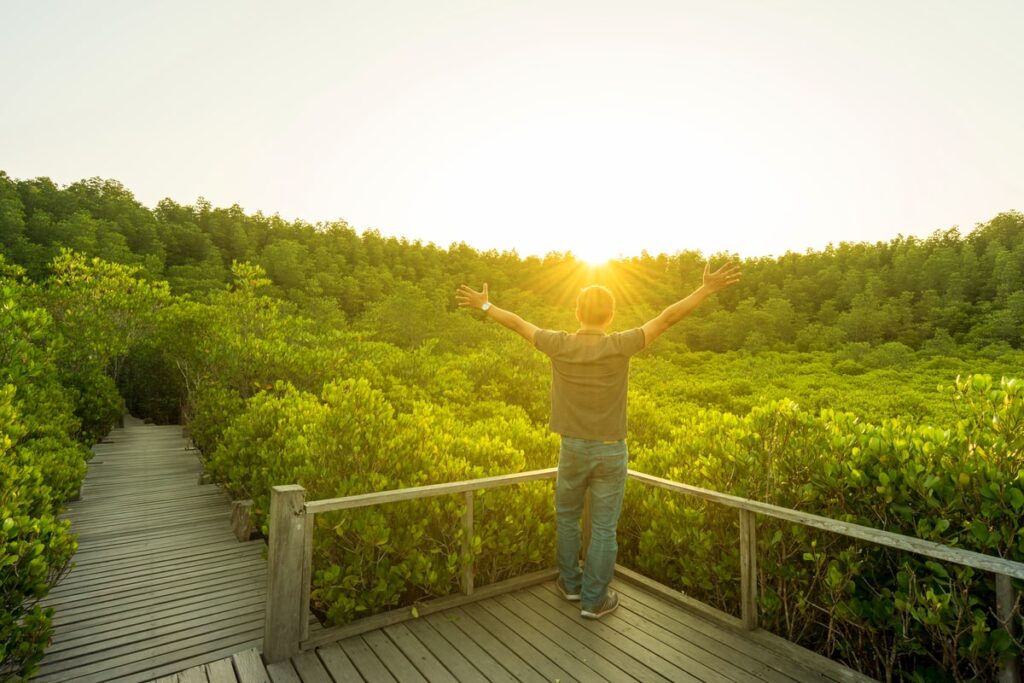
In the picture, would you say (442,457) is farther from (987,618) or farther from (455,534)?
(987,618)

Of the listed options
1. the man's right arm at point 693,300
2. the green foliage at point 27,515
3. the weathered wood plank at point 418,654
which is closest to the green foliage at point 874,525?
the man's right arm at point 693,300

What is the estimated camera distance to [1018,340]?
49312 mm

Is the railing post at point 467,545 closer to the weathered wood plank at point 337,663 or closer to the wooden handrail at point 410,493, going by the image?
the wooden handrail at point 410,493

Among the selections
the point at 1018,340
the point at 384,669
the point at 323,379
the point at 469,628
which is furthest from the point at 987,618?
the point at 1018,340

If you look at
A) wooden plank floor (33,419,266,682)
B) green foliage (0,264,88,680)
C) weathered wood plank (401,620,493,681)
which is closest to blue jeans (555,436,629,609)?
weathered wood plank (401,620,493,681)

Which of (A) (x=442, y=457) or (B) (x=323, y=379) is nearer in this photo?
(A) (x=442, y=457)

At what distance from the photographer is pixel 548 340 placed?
381 centimetres

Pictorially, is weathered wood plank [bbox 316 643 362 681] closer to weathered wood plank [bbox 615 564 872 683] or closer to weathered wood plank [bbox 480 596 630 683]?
weathered wood plank [bbox 480 596 630 683]

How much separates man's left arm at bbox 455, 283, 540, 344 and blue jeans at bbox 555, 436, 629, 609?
837 millimetres

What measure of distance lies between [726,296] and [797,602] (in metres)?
78.1

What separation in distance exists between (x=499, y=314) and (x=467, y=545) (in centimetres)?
186

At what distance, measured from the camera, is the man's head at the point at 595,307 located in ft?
12.6

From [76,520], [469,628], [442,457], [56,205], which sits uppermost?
[56,205]

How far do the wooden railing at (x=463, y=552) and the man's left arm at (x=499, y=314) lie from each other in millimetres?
1256
